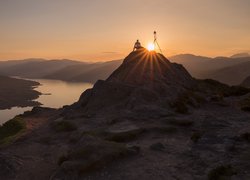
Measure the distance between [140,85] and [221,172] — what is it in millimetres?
23927

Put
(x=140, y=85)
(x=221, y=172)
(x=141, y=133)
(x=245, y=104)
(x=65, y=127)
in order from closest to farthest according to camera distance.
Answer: (x=221, y=172) → (x=141, y=133) → (x=65, y=127) → (x=245, y=104) → (x=140, y=85)

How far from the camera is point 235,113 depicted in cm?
3797

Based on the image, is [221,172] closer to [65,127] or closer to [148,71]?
[65,127]

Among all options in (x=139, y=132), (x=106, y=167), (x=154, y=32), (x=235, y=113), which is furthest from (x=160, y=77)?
(x=106, y=167)

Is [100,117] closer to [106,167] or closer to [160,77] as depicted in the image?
[160,77]

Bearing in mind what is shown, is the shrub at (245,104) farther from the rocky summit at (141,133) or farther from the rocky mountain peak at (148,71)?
the rocky mountain peak at (148,71)

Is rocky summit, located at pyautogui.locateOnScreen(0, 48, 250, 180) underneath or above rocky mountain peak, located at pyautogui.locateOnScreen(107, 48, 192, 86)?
underneath

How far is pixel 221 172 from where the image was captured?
19812mm

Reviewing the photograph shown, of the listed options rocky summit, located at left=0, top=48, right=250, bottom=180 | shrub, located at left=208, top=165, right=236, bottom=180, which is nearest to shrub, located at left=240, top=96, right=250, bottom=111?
rocky summit, located at left=0, top=48, right=250, bottom=180

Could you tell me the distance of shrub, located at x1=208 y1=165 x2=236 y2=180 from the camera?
19359 millimetres

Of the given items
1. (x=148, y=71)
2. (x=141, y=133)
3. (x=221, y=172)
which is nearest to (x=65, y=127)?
(x=141, y=133)

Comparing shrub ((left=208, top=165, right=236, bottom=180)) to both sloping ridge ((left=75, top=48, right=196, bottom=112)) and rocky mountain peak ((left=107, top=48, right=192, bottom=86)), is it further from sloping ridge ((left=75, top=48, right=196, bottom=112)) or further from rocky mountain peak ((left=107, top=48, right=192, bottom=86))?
rocky mountain peak ((left=107, top=48, right=192, bottom=86))

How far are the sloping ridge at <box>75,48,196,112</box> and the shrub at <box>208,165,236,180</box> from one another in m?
17.5

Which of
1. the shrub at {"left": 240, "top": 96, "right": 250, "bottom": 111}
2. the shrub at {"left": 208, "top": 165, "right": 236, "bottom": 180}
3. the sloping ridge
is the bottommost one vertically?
the shrub at {"left": 208, "top": 165, "right": 236, "bottom": 180}
